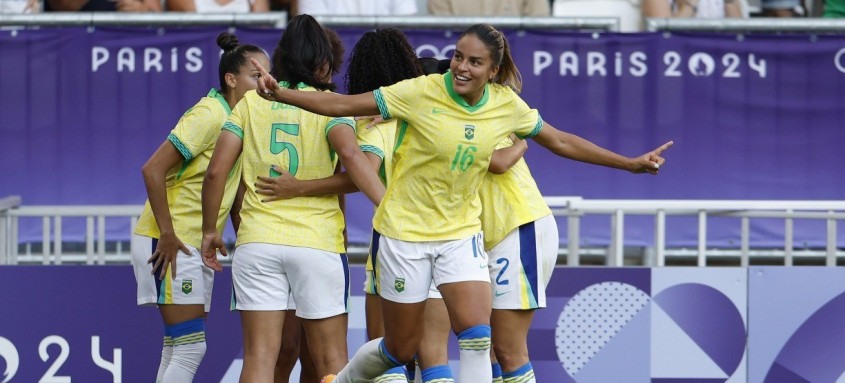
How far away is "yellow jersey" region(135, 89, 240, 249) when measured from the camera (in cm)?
697

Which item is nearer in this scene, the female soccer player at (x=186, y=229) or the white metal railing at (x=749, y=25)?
the female soccer player at (x=186, y=229)

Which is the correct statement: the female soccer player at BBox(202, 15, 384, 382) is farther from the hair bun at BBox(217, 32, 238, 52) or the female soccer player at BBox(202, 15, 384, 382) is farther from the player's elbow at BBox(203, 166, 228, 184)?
the hair bun at BBox(217, 32, 238, 52)

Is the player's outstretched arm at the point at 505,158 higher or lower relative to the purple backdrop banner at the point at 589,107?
lower

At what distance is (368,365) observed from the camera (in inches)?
254

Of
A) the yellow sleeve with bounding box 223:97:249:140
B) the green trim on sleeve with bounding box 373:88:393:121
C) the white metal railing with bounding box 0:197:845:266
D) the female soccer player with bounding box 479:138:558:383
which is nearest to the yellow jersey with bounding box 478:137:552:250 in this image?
the female soccer player with bounding box 479:138:558:383

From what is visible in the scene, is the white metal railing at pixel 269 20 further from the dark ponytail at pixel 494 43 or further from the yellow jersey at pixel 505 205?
the dark ponytail at pixel 494 43

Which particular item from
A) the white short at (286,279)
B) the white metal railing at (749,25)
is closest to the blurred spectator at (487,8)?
the white metal railing at (749,25)

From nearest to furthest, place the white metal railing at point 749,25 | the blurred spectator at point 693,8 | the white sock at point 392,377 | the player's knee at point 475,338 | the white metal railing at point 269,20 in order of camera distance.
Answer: the player's knee at point 475,338
the white sock at point 392,377
the white metal railing at point 269,20
the white metal railing at point 749,25
the blurred spectator at point 693,8

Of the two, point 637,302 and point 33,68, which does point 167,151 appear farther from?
point 33,68

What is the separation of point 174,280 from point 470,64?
1831 millimetres

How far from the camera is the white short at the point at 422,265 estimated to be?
624 centimetres

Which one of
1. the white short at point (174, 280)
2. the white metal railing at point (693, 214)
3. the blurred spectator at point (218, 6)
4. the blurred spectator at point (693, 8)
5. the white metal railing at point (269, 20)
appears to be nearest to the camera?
the white short at point (174, 280)

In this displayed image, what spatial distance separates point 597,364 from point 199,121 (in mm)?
2585

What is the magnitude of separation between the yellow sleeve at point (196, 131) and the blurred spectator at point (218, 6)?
135 inches
